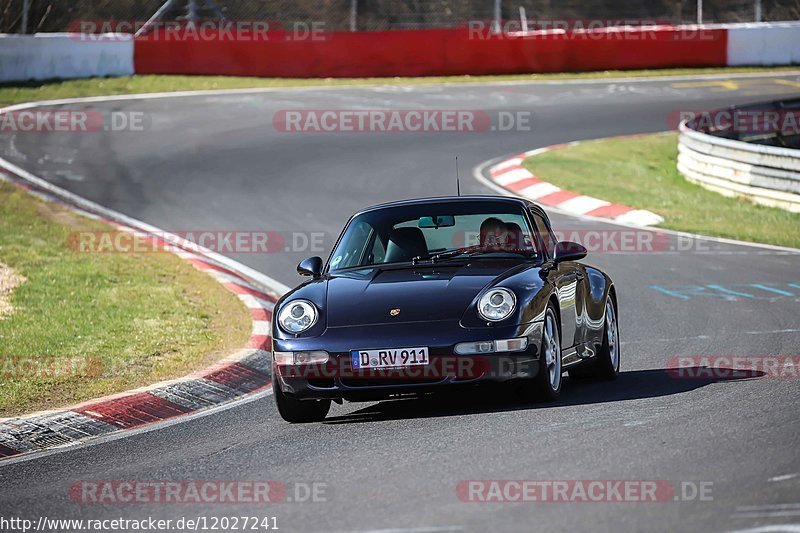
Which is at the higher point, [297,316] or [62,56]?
[62,56]

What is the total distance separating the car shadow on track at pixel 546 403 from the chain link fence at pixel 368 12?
2370 centimetres

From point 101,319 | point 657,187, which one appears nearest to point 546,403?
point 101,319

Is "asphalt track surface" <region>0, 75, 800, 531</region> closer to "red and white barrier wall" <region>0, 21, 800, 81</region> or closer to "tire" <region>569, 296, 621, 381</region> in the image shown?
"tire" <region>569, 296, 621, 381</region>

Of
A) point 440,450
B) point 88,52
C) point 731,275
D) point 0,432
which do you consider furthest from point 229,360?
point 88,52

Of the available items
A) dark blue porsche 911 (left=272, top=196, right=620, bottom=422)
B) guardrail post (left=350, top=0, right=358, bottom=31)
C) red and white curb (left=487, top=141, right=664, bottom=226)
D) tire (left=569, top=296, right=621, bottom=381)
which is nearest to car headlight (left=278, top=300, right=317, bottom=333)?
dark blue porsche 911 (left=272, top=196, right=620, bottom=422)

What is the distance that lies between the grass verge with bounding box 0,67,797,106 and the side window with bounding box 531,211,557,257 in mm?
19095

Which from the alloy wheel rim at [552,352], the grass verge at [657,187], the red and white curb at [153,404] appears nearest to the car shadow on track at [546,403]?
the alloy wheel rim at [552,352]

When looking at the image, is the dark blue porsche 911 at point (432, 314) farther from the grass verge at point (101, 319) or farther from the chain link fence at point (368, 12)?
the chain link fence at point (368, 12)

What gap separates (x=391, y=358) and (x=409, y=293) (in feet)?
1.70

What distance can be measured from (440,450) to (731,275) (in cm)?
770

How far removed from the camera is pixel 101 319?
10703 millimetres

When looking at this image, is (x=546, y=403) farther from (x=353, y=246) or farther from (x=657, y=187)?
(x=657, y=187)

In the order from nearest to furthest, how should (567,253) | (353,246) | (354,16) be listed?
(567,253)
(353,246)
(354,16)

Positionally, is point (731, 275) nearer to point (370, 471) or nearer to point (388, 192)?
point (388, 192)
